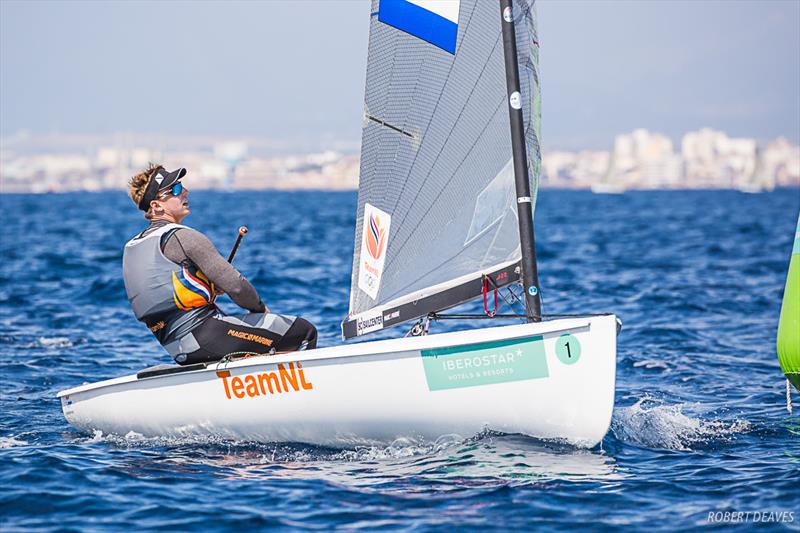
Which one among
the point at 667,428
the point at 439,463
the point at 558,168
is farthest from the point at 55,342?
the point at 558,168

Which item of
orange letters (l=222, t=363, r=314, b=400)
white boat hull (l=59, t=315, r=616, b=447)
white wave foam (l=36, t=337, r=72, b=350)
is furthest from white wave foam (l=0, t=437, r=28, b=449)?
white wave foam (l=36, t=337, r=72, b=350)

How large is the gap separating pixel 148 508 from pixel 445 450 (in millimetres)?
1519

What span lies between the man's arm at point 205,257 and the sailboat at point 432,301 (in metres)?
0.40

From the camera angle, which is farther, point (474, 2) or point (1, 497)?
point (474, 2)

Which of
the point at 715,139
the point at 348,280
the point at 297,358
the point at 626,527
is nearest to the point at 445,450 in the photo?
the point at 297,358

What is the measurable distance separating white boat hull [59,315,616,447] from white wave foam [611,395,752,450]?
75 centimetres

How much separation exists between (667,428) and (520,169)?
178 centimetres

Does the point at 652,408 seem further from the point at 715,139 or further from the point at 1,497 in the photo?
the point at 715,139

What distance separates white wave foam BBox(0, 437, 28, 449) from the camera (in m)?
5.61

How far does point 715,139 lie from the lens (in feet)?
499

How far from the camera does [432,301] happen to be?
18.4 ft

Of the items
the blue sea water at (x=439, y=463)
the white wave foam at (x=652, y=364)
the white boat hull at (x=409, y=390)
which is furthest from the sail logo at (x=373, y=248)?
the white wave foam at (x=652, y=364)

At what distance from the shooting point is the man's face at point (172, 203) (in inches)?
217

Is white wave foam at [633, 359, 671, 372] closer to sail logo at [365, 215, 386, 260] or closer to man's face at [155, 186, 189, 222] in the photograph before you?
sail logo at [365, 215, 386, 260]
